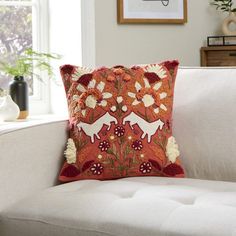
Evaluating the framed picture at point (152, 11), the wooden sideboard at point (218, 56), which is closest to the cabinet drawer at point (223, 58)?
the wooden sideboard at point (218, 56)

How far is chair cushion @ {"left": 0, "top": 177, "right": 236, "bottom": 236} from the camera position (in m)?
1.74

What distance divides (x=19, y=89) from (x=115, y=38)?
2.56 feet

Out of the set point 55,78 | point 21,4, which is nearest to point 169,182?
point 55,78

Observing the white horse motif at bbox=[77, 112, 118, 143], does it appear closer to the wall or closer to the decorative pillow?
the decorative pillow

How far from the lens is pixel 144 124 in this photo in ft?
7.73

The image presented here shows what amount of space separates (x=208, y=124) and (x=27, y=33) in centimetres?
156

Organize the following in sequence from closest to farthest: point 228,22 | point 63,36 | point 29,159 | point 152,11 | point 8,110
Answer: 1. point 29,159
2. point 8,110
3. point 63,36
4. point 152,11
5. point 228,22

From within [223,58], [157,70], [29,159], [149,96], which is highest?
[223,58]

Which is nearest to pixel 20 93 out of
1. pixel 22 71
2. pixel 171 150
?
pixel 22 71

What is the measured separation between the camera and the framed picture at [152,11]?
3.64 meters

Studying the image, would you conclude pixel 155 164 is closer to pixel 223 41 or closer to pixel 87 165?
pixel 87 165

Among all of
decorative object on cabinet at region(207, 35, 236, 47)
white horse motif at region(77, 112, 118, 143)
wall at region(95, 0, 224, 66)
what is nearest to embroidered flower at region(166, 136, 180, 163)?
white horse motif at region(77, 112, 118, 143)

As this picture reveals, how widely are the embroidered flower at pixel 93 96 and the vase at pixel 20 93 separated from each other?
2.72ft

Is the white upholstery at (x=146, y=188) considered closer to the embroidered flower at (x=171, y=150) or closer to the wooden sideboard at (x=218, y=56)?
the embroidered flower at (x=171, y=150)
